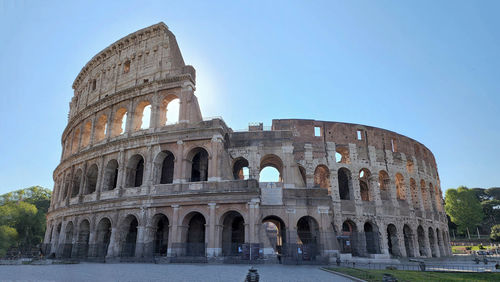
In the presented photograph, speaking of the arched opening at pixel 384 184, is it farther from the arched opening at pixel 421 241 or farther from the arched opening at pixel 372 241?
the arched opening at pixel 421 241

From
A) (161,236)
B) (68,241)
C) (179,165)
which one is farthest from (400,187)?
(68,241)

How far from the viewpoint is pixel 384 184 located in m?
28.4

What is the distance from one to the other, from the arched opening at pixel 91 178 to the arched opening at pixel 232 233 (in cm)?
1283

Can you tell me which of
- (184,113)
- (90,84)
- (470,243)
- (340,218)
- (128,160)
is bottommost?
(470,243)

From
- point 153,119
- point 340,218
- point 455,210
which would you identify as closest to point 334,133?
point 340,218

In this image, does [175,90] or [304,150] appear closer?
[175,90]

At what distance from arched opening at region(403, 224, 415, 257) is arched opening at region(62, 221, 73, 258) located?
29.2 meters

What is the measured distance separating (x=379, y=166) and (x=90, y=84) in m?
29.2

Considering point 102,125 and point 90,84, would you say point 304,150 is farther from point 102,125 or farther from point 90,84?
point 90,84

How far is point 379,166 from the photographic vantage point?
27.8m

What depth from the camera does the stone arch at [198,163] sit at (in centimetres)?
2144

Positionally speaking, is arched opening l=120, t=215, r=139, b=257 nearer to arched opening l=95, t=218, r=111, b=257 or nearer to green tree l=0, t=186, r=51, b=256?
arched opening l=95, t=218, r=111, b=257

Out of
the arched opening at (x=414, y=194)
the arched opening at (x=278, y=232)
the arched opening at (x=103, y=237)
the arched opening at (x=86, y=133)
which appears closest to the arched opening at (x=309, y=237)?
the arched opening at (x=278, y=232)

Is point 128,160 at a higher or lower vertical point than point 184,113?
lower
